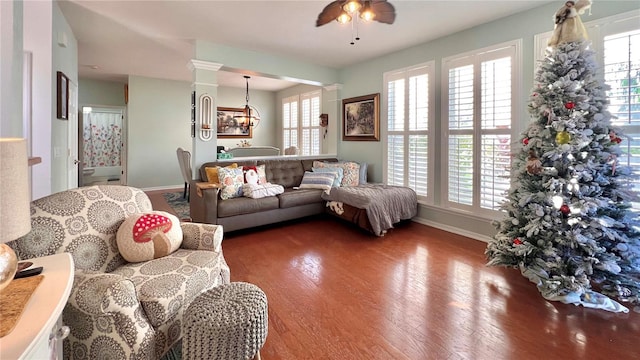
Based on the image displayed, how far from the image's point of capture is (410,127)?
459 cm

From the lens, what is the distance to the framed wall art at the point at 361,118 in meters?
5.11

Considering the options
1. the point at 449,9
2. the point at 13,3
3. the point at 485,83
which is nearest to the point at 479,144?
the point at 485,83

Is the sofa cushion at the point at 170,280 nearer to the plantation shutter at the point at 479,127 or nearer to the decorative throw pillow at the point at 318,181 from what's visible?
the decorative throw pillow at the point at 318,181

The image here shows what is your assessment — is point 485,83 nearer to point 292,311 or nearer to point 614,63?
point 614,63

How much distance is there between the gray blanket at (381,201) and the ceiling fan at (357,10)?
6.69 feet

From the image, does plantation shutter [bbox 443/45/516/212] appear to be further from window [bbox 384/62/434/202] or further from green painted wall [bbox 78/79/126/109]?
green painted wall [bbox 78/79/126/109]

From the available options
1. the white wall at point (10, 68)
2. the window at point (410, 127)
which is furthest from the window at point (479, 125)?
the white wall at point (10, 68)

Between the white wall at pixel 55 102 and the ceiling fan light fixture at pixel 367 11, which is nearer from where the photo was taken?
the ceiling fan light fixture at pixel 367 11

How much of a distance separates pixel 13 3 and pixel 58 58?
1.63 metres

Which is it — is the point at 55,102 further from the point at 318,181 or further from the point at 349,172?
the point at 349,172

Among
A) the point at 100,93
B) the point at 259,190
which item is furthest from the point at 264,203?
the point at 100,93

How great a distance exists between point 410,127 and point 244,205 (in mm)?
2630

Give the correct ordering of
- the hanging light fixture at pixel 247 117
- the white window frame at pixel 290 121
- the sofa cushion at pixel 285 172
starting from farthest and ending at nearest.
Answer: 1. the white window frame at pixel 290 121
2. the hanging light fixture at pixel 247 117
3. the sofa cushion at pixel 285 172

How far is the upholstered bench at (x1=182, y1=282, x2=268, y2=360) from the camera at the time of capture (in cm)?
141
